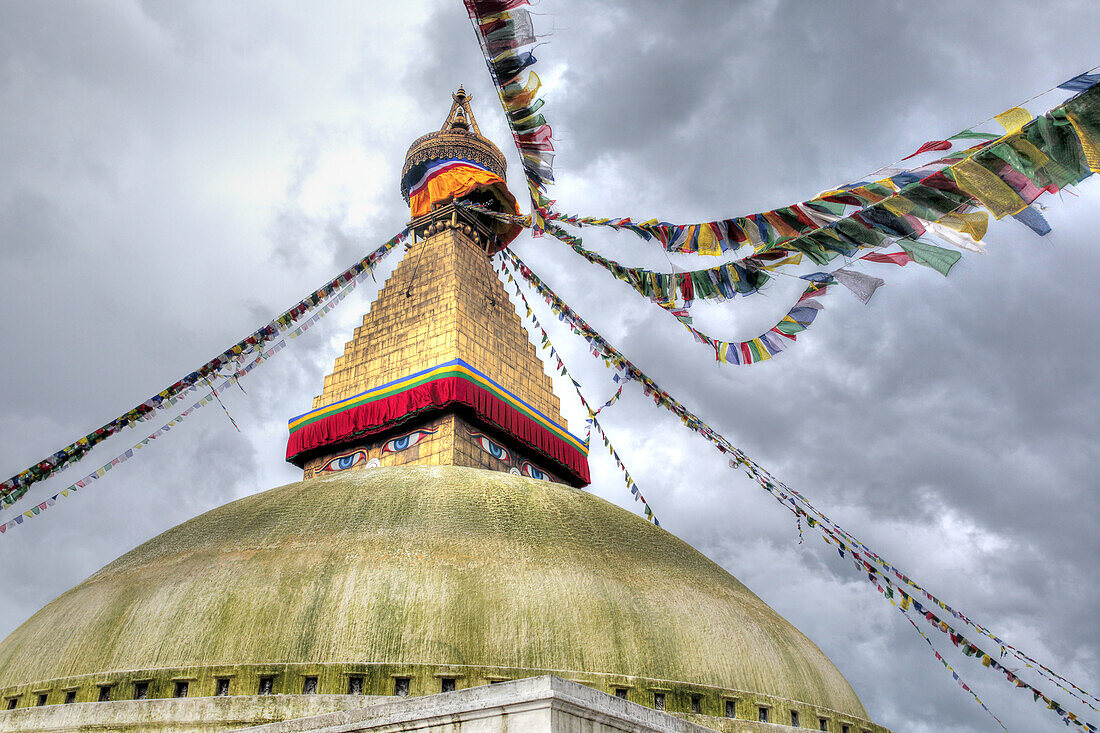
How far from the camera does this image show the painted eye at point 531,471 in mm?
13211

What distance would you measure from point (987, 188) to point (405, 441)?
927 cm

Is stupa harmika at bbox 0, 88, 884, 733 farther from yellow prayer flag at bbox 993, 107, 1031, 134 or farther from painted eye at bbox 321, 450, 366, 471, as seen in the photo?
yellow prayer flag at bbox 993, 107, 1031, 134

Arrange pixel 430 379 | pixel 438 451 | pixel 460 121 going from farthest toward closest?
pixel 460 121 → pixel 430 379 → pixel 438 451

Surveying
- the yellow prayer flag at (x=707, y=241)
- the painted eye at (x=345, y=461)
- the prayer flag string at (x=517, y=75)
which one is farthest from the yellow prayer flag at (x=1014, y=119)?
the painted eye at (x=345, y=461)

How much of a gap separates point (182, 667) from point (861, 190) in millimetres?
6894

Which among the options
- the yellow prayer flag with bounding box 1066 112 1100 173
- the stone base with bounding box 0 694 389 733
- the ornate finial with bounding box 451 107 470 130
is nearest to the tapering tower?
the ornate finial with bounding box 451 107 470 130

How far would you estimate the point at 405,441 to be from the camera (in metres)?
12.6

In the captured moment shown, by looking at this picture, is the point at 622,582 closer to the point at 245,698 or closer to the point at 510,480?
the point at 510,480

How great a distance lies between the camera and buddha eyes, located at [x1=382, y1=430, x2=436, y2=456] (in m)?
12.4

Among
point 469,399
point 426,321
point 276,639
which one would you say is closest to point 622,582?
point 276,639

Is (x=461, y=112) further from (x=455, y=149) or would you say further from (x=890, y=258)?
(x=890, y=258)

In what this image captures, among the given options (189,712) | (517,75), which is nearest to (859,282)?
(517,75)

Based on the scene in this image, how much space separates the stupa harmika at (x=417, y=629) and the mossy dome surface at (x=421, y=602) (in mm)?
19

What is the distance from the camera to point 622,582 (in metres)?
7.43
